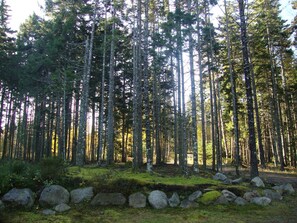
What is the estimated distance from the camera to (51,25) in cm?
2289

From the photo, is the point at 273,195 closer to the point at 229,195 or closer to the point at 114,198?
the point at 229,195

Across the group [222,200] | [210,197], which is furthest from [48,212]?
[222,200]

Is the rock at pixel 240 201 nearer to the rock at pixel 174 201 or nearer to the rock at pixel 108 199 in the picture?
the rock at pixel 174 201

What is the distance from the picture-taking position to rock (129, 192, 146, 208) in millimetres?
8805

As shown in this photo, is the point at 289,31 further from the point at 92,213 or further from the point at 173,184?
the point at 92,213

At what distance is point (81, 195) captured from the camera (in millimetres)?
9109

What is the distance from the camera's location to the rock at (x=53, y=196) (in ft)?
28.3

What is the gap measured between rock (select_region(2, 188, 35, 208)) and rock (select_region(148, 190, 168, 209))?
4010mm

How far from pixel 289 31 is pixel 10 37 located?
2836cm

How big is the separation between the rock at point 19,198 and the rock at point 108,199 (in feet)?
6.74

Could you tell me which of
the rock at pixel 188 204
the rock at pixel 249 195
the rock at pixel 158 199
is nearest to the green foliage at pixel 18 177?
the rock at pixel 158 199

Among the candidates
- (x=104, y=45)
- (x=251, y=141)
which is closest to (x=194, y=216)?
(x=251, y=141)

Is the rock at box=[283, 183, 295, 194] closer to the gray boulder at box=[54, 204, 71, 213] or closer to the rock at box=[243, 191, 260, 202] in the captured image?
the rock at box=[243, 191, 260, 202]

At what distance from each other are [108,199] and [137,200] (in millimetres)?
1020
